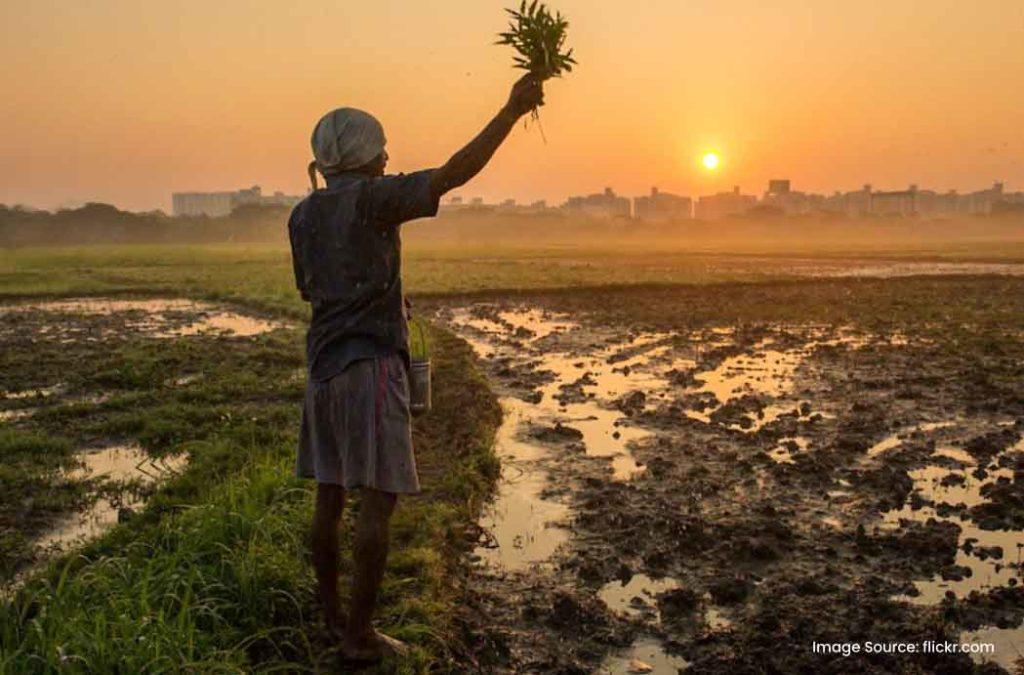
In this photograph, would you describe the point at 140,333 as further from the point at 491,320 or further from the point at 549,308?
the point at 549,308

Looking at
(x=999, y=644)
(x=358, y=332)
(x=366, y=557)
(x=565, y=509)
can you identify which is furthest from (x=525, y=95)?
(x=565, y=509)

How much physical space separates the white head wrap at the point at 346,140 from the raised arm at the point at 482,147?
401 mm

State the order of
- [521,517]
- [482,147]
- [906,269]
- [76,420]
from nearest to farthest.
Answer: [482,147], [521,517], [76,420], [906,269]

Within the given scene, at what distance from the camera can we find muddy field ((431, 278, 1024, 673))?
4.40m

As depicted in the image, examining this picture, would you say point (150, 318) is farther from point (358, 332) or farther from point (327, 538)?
point (358, 332)

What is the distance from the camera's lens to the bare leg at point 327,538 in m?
3.68

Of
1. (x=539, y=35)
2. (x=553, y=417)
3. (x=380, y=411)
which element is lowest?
(x=553, y=417)

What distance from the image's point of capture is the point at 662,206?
6722 inches

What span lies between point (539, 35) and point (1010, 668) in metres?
3.48

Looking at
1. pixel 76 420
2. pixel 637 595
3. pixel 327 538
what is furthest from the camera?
pixel 76 420

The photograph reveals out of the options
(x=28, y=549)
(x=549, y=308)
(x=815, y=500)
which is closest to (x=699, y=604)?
(x=815, y=500)

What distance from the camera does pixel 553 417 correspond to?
32.5ft

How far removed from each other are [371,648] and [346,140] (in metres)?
2.07

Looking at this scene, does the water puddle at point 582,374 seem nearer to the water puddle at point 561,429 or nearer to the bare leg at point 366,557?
the water puddle at point 561,429
